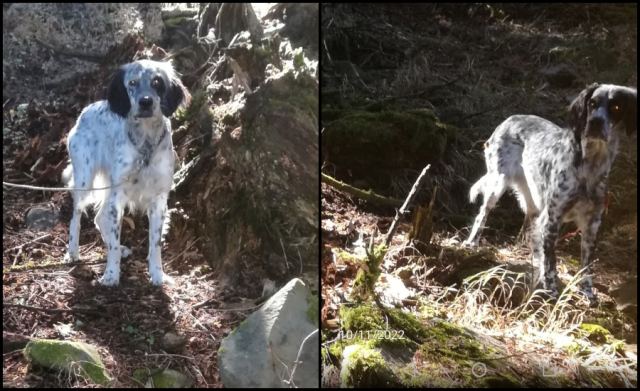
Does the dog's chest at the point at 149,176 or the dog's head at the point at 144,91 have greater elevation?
the dog's head at the point at 144,91

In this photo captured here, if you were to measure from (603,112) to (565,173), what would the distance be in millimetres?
343

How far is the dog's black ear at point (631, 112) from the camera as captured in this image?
3.71 metres

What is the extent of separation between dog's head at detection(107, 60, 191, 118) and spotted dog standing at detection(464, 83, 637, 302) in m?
1.54

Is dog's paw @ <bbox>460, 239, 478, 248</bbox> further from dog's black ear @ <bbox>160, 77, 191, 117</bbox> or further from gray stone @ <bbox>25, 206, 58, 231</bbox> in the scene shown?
gray stone @ <bbox>25, 206, 58, 231</bbox>

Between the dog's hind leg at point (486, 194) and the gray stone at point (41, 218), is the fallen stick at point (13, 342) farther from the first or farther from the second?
the dog's hind leg at point (486, 194)

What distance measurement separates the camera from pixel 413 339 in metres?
3.65

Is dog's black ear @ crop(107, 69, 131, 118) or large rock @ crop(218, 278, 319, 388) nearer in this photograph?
large rock @ crop(218, 278, 319, 388)

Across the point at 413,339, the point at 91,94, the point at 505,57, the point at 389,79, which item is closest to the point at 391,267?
the point at 413,339

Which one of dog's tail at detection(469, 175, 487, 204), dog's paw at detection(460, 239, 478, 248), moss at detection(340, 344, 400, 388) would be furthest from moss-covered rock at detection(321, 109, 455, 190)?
moss at detection(340, 344, 400, 388)

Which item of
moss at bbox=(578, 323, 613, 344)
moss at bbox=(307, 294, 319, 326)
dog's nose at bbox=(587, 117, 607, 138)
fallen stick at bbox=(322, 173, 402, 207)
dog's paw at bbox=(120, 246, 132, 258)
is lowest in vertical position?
moss at bbox=(578, 323, 613, 344)

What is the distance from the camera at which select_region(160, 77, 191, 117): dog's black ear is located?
12.0ft

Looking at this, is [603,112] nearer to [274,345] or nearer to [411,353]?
[411,353]

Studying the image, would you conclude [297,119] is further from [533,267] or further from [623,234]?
[623,234]

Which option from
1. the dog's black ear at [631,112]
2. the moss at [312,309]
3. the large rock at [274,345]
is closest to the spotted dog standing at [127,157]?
the large rock at [274,345]
